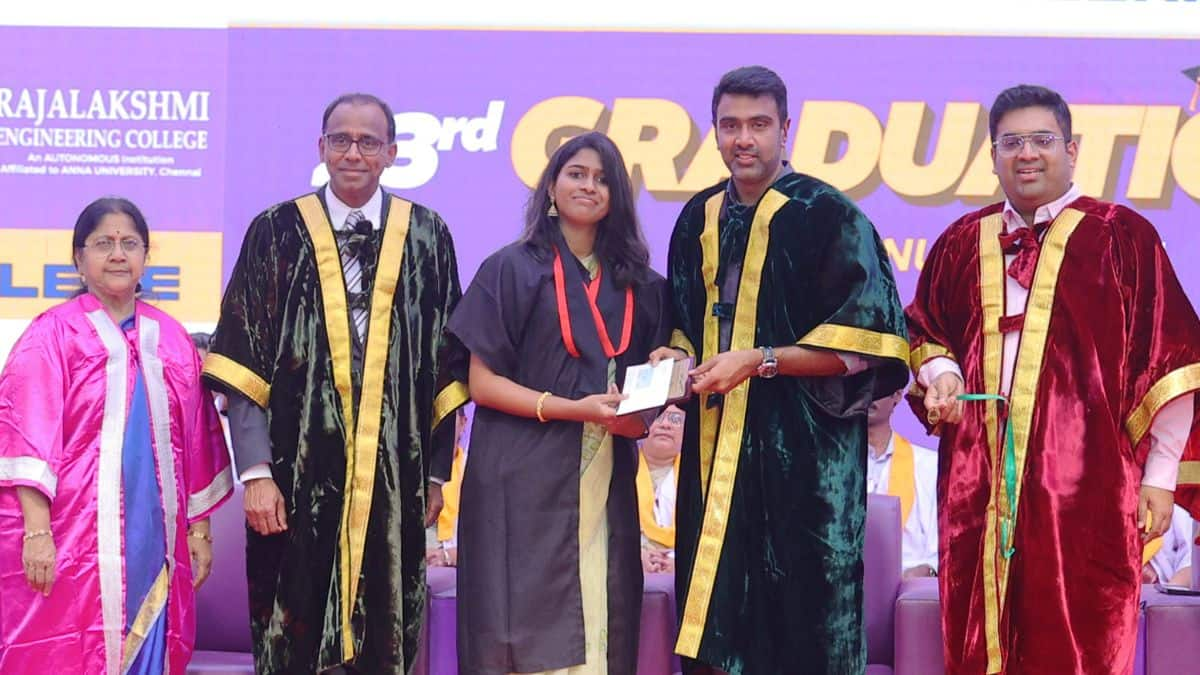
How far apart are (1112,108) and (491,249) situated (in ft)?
8.03

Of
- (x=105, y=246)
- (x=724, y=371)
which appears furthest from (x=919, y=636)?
(x=105, y=246)

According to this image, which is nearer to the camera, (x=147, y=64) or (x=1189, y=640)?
(x=1189, y=640)

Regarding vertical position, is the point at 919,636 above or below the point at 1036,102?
below

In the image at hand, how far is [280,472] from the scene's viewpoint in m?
4.09

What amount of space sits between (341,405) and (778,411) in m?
1.13

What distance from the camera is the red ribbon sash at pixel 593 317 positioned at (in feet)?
13.0

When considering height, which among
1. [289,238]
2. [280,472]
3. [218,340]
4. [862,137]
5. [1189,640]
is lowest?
[1189,640]

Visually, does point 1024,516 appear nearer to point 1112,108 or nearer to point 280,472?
point 280,472

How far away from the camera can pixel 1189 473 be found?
406 centimetres

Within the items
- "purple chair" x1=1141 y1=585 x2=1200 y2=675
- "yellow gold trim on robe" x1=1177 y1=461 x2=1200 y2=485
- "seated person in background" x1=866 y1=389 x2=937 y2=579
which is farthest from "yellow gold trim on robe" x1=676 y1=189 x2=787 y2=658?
"seated person in background" x1=866 y1=389 x2=937 y2=579

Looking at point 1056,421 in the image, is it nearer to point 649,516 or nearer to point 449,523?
point 649,516

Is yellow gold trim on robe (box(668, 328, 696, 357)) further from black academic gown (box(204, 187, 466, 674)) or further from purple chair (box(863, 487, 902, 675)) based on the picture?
purple chair (box(863, 487, 902, 675))

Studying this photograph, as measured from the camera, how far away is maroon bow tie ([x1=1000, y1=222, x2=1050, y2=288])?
393 centimetres

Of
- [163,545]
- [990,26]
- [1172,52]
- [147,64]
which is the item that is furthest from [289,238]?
[1172,52]
